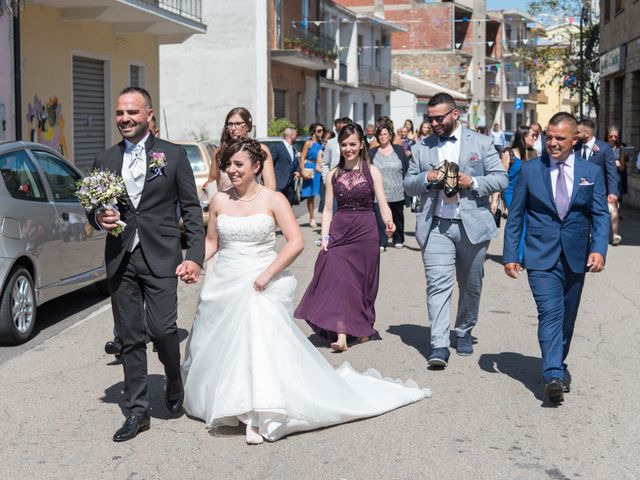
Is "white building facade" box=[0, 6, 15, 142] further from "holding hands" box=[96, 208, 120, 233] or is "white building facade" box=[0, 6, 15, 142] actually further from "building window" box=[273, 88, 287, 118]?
"building window" box=[273, 88, 287, 118]

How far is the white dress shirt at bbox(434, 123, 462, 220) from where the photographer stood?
755cm

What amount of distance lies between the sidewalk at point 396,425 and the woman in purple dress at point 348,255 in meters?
0.29

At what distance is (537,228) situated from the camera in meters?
6.63

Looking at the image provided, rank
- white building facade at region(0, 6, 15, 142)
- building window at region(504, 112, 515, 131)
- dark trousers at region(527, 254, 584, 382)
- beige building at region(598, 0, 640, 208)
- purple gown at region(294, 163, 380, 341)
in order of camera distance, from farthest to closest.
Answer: building window at region(504, 112, 515, 131) < beige building at region(598, 0, 640, 208) < white building facade at region(0, 6, 15, 142) < purple gown at region(294, 163, 380, 341) < dark trousers at region(527, 254, 584, 382)

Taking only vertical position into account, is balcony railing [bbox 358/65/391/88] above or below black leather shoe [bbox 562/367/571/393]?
above

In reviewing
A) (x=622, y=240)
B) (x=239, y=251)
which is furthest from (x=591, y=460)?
(x=622, y=240)

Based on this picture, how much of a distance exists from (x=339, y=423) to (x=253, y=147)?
1686 millimetres

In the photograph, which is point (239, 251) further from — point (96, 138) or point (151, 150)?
point (96, 138)

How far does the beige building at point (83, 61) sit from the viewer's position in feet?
61.0

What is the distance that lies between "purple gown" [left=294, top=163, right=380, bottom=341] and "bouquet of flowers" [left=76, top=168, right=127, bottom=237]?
3097 millimetres

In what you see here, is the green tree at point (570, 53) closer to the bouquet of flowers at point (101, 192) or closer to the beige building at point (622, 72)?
the beige building at point (622, 72)

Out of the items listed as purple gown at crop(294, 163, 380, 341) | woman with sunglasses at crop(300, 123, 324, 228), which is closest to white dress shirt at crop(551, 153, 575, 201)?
purple gown at crop(294, 163, 380, 341)

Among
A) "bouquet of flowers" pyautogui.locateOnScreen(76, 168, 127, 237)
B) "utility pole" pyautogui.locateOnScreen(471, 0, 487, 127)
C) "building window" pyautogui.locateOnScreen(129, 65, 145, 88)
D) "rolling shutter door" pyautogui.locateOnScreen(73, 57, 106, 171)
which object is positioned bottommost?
"bouquet of flowers" pyautogui.locateOnScreen(76, 168, 127, 237)

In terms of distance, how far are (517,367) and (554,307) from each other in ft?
3.52
